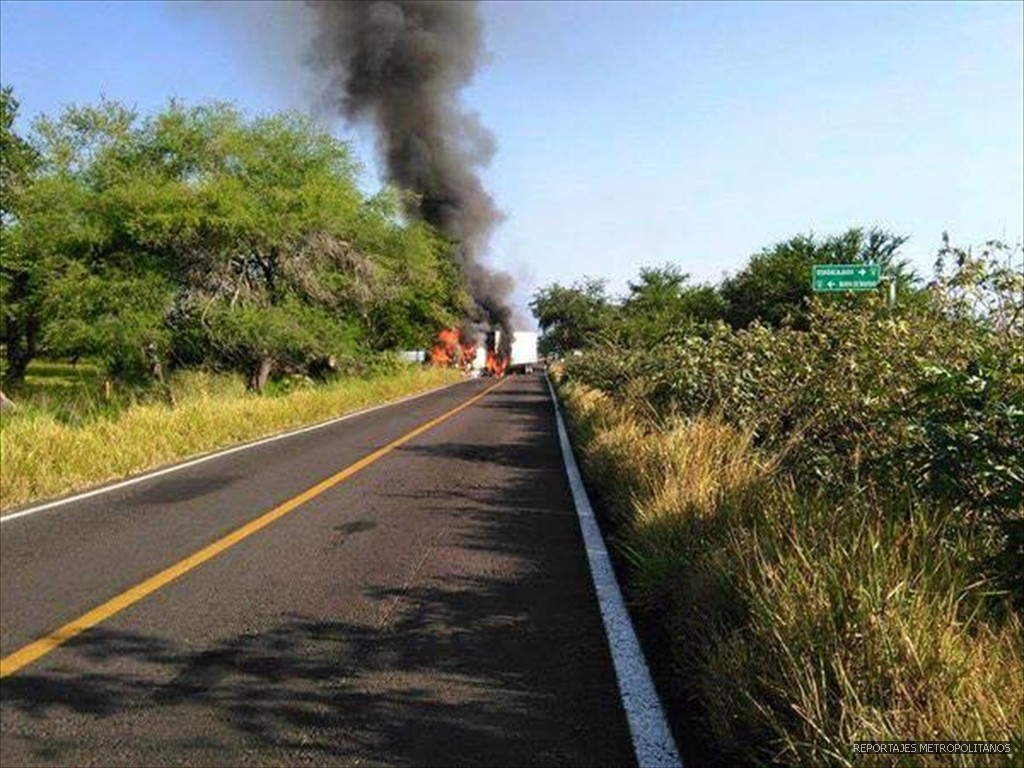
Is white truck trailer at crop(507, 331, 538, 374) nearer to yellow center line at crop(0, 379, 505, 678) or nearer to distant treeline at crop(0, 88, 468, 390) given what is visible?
distant treeline at crop(0, 88, 468, 390)

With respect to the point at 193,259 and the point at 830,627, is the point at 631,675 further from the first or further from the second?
the point at 193,259

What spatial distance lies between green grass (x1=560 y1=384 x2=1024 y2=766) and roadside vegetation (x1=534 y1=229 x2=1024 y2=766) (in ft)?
0.03

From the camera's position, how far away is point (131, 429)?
551 inches

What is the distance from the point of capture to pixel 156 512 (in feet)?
28.8

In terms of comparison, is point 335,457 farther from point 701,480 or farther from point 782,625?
point 782,625

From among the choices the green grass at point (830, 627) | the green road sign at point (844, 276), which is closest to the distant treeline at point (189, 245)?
the green road sign at point (844, 276)

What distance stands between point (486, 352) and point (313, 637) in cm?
6818

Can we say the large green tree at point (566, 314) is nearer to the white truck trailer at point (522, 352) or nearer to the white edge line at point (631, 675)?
the white truck trailer at point (522, 352)

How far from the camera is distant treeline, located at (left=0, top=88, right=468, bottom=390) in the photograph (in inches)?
970

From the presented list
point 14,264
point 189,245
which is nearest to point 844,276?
point 189,245

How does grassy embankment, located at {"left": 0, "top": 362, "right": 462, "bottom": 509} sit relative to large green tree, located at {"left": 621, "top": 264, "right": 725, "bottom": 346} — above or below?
below

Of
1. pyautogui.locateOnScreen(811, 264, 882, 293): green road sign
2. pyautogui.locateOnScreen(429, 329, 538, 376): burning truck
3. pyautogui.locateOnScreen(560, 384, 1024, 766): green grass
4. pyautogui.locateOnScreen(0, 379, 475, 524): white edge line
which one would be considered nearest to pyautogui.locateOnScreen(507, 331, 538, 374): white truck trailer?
pyautogui.locateOnScreen(429, 329, 538, 376): burning truck

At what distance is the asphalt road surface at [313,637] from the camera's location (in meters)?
3.54

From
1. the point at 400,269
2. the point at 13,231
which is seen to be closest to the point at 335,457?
the point at 13,231
